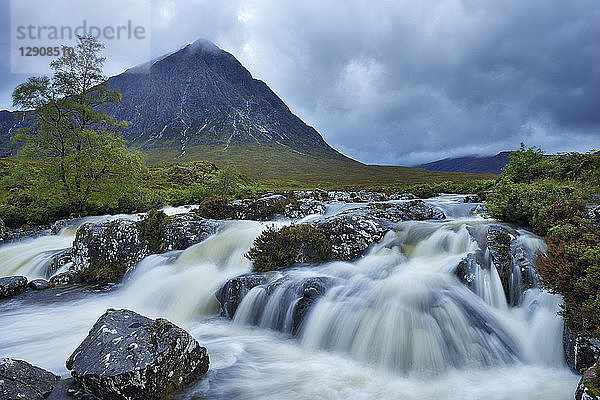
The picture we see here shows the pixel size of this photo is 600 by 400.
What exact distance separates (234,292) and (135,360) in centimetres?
432

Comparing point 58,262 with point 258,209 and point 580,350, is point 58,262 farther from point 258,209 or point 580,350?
point 580,350

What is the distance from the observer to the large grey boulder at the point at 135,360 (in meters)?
4.73

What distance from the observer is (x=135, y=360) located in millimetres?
4895

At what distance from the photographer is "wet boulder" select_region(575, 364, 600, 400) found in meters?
3.65

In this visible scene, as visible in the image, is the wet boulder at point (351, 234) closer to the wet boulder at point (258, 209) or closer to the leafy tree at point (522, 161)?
the wet boulder at point (258, 209)

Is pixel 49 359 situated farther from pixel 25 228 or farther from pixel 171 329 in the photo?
pixel 25 228

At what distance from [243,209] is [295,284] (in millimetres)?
10919

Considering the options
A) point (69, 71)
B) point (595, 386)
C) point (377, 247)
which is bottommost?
point (595, 386)

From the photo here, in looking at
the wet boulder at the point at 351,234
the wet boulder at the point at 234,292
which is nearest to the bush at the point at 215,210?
the wet boulder at the point at 351,234

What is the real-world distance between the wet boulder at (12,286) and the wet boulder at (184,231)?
5.00 m

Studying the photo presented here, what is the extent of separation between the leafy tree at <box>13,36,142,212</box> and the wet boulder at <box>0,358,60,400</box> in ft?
63.8

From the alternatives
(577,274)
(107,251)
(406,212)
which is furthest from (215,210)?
(577,274)

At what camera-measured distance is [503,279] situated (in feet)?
26.2

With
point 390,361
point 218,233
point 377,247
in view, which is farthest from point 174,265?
point 390,361
